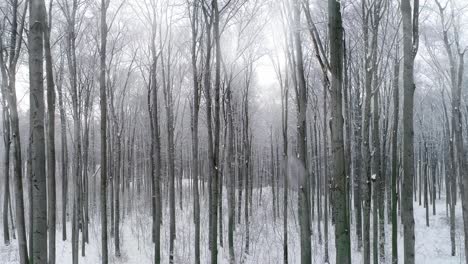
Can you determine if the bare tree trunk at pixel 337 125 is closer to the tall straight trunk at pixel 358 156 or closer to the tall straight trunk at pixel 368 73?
the tall straight trunk at pixel 368 73

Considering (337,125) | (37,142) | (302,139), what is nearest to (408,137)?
(337,125)

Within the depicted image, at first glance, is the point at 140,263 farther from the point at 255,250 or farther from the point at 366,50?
the point at 366,50

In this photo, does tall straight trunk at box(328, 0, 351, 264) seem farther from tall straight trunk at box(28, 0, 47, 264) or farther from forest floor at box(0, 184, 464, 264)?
forest floor at box(0, 184, 464, 264)

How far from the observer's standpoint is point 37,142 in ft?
13.2

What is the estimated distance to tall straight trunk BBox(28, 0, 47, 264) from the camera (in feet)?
13.1

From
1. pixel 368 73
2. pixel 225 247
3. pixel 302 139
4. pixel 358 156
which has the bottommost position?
pixel 225 247

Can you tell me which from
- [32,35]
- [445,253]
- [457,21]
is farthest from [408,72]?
[445,253]

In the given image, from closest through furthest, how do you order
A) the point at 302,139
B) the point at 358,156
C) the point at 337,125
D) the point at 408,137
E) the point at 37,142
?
the point at 37,142 < the point at 337,125 < the point at 408,137 < the point at 302,139 < the point at 358,156

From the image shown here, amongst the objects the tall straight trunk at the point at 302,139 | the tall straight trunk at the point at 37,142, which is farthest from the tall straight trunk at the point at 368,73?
the tall straight trunk at the point at 37,142

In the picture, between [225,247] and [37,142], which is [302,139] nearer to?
[37,142]

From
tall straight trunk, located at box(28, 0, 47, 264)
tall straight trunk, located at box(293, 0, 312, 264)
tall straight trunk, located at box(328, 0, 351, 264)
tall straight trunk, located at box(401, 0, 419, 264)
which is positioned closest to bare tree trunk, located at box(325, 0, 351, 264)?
Answer: tall straight trunk, located at box(328, 0, 351, 264)

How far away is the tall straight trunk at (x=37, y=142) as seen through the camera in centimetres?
398

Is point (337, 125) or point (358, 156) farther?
point (358, 156)

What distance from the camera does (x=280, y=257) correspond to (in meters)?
13.6
